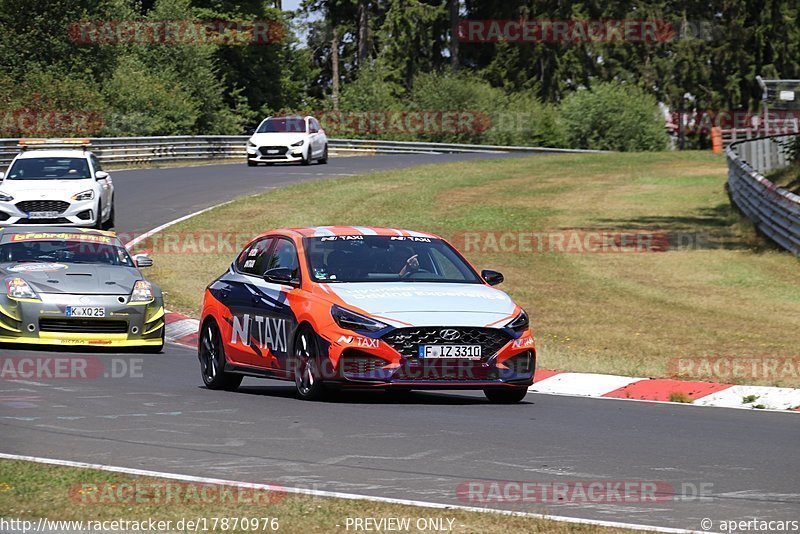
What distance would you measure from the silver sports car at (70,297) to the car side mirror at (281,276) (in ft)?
13.8

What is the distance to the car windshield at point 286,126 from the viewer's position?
4772 cm

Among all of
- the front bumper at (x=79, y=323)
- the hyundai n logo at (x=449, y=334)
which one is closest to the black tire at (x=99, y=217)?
the front bumper at (x=79, y=323)

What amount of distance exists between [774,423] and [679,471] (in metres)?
2.95

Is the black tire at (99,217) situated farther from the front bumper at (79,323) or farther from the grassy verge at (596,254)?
the front bumper at (79,323)

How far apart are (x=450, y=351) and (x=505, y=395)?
100cm

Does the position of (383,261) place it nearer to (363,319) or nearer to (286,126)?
(363,319)

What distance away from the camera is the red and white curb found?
12805 mm

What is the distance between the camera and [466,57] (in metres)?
93.7

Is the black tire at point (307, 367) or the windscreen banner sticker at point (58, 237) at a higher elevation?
the windscreen banner sticker at point (58, 237)

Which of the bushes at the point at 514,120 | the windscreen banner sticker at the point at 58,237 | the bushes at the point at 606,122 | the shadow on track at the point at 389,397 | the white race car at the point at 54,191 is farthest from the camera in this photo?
the bushes at the point at 606,122

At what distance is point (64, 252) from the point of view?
17688mm

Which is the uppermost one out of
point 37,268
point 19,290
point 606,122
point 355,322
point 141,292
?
point 355,322

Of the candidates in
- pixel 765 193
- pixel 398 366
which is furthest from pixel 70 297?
pixel 765 193

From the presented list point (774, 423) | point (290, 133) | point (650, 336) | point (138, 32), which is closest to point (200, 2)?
point (138, 32)
